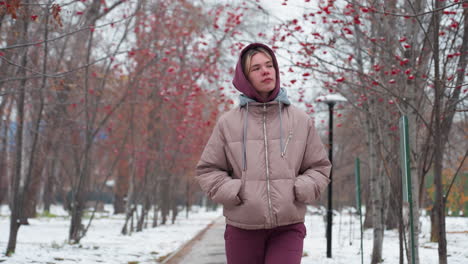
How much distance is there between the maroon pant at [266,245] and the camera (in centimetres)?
283

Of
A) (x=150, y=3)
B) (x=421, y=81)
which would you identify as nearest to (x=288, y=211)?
(x=421, y=81)

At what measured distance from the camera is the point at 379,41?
7.20 meters

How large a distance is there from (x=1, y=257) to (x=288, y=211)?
7.08 metres

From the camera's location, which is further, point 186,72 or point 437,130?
point 186,72

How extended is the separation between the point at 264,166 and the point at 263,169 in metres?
0.02

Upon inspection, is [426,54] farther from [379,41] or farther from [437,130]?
[437,130]

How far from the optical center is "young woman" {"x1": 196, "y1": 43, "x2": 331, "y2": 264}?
9.27ft

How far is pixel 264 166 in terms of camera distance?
2.88m

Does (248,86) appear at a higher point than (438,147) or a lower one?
higher

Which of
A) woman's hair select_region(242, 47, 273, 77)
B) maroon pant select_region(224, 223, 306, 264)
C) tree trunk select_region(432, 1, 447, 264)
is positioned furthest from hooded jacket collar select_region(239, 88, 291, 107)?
tree trunk select_region(432, 1, 447, 264)

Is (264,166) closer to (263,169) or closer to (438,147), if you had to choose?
(263,169)

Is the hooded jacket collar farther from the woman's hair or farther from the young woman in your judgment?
the woman's hair

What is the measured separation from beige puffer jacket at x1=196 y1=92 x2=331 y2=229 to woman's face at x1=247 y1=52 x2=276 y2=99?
4.4 inches

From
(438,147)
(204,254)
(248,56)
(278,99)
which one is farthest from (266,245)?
(204,254)
